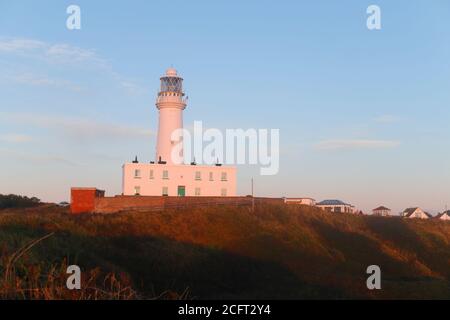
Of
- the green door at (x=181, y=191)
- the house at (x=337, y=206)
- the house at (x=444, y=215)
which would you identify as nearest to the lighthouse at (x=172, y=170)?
the green door at (x=181, y=191)

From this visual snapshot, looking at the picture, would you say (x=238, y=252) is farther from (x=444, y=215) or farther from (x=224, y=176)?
(x=444, y=215)

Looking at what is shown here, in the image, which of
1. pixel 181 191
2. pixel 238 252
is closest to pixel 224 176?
pixel 181 191

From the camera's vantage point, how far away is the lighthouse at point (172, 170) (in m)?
40.2

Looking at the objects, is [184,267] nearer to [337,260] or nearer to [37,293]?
[337,260]

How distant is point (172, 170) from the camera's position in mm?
41000

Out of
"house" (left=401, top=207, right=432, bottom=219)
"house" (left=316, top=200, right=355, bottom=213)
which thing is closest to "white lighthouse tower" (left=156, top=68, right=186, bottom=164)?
"house" (left=316, top=200, right=355, bottom=213)

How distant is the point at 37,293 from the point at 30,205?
40.9 metres

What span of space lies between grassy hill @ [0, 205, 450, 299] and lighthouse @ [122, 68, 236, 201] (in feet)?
24.3

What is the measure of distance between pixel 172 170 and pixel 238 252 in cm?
1616

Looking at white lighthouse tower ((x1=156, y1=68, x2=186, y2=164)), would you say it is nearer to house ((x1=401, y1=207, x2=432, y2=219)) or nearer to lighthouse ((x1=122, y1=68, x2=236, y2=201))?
lighthouse ((x1=122, y1=68, x2=236, y2=201))

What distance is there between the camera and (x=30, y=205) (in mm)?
43531

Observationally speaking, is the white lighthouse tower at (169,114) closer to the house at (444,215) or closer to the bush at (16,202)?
the bush at (16,202)

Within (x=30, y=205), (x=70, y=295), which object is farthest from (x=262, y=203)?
(x=70, y=295)

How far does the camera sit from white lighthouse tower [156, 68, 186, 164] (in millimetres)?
44625
